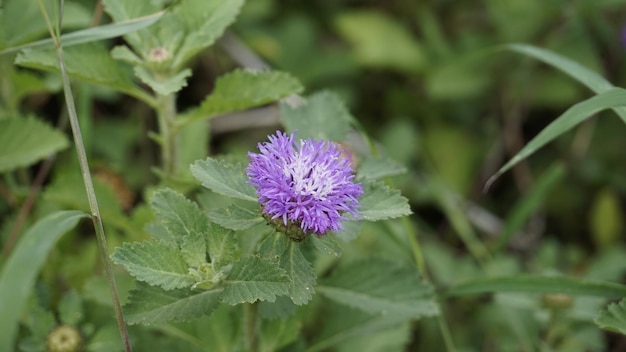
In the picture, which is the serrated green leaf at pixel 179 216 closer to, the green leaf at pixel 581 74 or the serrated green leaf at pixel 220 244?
the serrated green leaf at pixel 220 244

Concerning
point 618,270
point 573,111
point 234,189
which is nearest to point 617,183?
point 618,270

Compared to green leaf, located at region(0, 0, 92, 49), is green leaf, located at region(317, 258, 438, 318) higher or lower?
lower

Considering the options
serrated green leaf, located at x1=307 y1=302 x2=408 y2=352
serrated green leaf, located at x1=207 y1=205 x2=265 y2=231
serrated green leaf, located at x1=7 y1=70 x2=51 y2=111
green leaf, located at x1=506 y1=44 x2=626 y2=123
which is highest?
serrated green leaf, located at x1=7 y1=70 x2=51 y2=111

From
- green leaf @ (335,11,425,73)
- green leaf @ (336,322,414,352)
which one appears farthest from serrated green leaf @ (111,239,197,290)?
green leaf @ (335,11,425,73)

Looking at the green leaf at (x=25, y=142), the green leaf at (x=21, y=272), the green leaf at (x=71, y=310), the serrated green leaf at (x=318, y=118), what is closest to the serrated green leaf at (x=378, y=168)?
the serrated green leaf at (x=318, y=118)

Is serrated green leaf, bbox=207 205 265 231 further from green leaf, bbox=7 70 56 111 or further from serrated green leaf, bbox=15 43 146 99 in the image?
green leaf, bbox=7 70 56 111

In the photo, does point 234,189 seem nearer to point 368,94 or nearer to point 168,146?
point 168,146
